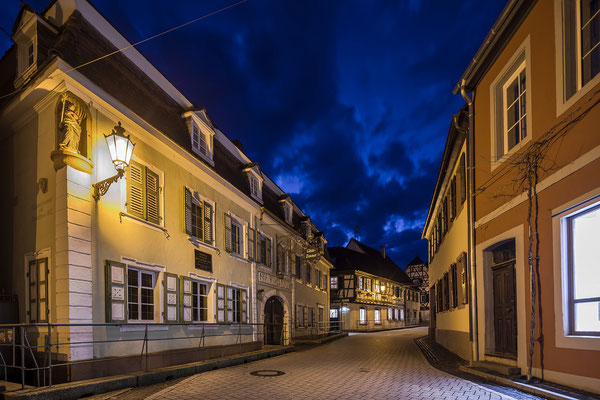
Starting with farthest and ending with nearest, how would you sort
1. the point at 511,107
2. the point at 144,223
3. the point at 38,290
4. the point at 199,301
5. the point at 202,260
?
1. the point at 202,260
2. the point at 199,301
3. the point at 144,223
4. the point at 511,107
5. the point at 38,290

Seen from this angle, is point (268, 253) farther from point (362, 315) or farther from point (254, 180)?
point (362, 315)

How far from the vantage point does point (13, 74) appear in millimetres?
9383

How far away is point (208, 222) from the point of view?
1307cm

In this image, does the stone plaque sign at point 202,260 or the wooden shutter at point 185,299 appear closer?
the wooden shutter at point 185,299

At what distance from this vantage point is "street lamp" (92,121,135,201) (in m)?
8.14

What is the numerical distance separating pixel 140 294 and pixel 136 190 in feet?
8.14

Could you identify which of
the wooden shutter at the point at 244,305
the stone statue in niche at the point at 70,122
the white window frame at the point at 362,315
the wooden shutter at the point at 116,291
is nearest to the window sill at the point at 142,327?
the wooden shutter at the point at 116,291

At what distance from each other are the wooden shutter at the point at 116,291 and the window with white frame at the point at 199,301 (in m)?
3.28

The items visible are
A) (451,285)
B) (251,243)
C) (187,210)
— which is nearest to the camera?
(187,210)

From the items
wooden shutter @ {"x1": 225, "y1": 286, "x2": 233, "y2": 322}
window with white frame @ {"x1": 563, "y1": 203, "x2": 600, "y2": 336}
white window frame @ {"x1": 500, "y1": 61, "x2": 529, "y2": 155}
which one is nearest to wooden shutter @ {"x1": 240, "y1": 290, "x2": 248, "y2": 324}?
wooden shutter @ {"x1": 225, "y1": 286, "x2": 233, "y2": 322}

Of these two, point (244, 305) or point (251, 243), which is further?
point (251, 243)

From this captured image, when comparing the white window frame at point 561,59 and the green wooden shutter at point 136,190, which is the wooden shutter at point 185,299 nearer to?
the green wooden shutter at point 136,190

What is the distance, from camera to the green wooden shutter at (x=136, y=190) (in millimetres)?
9391

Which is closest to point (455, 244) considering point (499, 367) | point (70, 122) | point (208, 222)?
point (499, 367)
